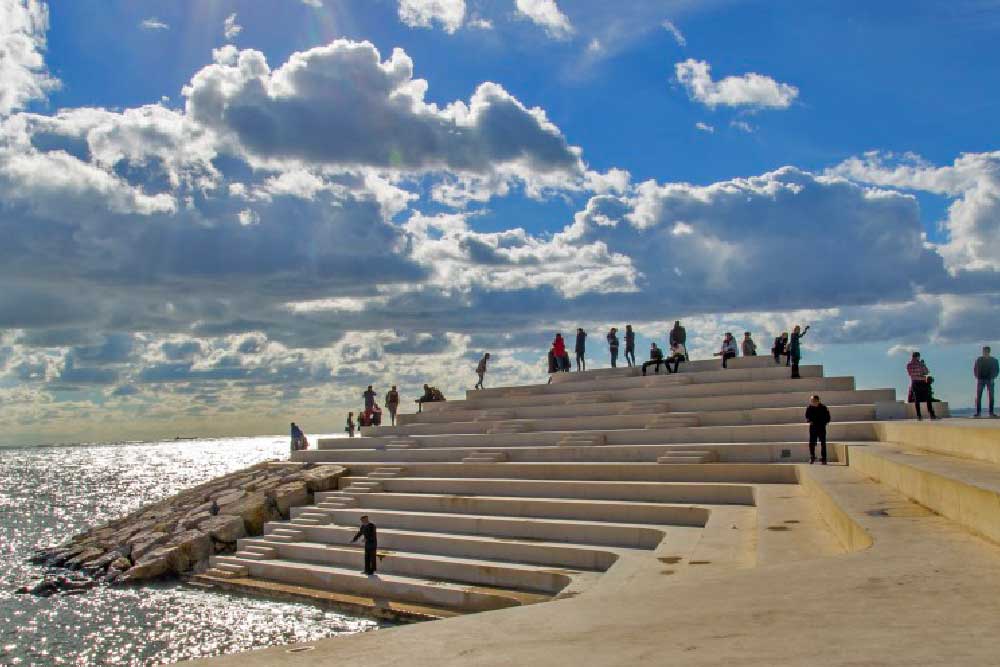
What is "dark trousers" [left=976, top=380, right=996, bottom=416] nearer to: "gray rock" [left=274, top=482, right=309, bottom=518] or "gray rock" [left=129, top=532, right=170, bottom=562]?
"gray rock" [left=274, top=482, right=309, bottom=518]

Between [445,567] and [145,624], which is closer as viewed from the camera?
[445,567]

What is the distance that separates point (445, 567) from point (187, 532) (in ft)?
30.1

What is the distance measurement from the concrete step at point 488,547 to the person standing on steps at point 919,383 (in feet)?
23.0

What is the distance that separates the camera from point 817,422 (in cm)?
1373

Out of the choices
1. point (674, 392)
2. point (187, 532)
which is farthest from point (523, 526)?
point (187, 532)

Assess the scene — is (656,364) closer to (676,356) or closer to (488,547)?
(676,356)

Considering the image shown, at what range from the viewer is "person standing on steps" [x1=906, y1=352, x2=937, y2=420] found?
16.5 meters

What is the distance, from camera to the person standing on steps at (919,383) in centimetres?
1645

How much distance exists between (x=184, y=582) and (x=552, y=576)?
10218 millimetres

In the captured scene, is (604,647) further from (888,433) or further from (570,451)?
(570,451)

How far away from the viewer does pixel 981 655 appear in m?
3.51

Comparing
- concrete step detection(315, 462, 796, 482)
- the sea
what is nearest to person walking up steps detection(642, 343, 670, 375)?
concrete step detection(315, 462, 796, 482)

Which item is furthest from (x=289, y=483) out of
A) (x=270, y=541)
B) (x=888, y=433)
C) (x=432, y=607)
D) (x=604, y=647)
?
(x=604, y=647)

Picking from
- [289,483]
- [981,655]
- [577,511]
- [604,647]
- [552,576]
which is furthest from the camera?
[289,483]
